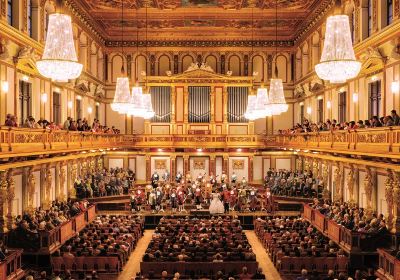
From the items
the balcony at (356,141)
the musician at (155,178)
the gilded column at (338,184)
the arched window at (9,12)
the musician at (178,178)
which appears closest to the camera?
the balcony at (356,141)

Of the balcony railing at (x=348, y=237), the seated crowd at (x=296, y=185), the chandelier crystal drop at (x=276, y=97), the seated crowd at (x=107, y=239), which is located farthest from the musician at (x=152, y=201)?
the chandelier crystal drop at (x=276, y=97)

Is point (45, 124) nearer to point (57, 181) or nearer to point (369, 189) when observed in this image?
point (57, 181)

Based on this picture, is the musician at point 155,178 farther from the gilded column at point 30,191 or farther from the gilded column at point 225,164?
the gilded column at point 30,191

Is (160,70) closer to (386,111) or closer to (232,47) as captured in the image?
(232,47)

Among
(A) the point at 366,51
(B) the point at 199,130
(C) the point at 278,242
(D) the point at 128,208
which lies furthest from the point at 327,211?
(B) the point at 199,130

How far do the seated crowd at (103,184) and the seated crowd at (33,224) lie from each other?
4.82 metres

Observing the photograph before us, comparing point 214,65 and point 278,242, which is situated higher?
point 214,65

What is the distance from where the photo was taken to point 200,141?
120ft

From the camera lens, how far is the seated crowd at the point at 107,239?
1808 centimetres

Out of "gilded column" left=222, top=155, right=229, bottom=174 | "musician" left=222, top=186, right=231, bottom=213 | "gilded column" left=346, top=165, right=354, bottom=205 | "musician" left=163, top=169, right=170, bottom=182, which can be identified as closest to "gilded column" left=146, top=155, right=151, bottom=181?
"musician" left=163, top=169, right=170, bottom=182

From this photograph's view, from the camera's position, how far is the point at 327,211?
944 inches

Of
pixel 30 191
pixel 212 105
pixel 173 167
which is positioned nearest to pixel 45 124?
pixel 30 191

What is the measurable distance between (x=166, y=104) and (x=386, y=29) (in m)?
21.0

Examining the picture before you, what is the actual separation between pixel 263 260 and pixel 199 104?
19381 mm
